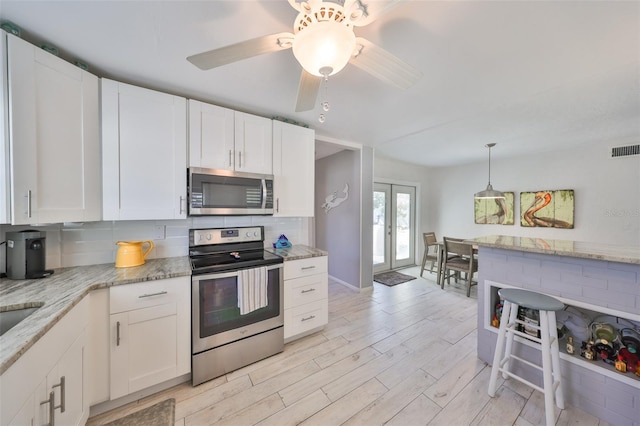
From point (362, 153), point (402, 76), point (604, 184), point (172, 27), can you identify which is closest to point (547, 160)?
point (604, 184)

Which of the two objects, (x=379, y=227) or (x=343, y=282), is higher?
(x=379, y=227)

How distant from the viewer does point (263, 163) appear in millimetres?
2355

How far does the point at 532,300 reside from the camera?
1.52 m

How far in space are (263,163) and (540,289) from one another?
2.63 meters

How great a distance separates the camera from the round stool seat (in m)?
1.44

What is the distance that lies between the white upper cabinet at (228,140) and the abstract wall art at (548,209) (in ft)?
15.8

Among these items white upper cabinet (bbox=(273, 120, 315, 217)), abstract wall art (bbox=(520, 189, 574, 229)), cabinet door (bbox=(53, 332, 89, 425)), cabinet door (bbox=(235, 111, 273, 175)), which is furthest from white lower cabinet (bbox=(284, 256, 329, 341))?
abstract wall art (bbox=(520, 189, 574, 229))

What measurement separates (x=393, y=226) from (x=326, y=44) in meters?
4.45

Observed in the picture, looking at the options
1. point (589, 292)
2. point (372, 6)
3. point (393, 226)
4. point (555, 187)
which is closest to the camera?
point (372, 6)

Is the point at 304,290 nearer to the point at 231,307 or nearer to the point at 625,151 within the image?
the point at 231,307

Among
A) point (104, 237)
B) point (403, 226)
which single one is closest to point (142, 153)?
point (104, 237)

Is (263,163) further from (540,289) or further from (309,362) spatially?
(540,289)

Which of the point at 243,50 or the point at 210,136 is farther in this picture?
the point at 210,136

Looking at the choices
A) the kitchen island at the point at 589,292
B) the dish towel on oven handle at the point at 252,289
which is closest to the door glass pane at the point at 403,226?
the kitchen island at the point at 589,292
